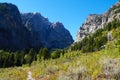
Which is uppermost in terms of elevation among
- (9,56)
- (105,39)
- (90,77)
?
(105,39)

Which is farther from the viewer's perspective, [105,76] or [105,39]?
[105,39]

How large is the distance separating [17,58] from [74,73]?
10157 cm

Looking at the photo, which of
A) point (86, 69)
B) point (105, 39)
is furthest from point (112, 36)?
point (86, 69)

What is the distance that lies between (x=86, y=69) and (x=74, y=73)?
1.10m

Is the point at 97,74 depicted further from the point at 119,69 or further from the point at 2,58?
the point at 2,58

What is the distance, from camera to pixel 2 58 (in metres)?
123

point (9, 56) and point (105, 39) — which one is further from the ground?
point (105, 39)

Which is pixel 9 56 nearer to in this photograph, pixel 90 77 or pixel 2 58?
pixel 2 58

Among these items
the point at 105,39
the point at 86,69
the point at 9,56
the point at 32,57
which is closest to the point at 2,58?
the point at 9,56

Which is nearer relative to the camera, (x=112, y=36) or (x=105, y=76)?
(x=105, y=76)

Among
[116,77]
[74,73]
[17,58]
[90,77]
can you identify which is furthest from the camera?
[17,58]

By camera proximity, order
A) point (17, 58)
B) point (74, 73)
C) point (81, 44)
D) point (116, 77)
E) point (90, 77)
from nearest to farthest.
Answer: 1. point (116, 77)
2. point (90, 77)
3. point (74, 73)
4. point (17, 58)
5. point (81, 44)

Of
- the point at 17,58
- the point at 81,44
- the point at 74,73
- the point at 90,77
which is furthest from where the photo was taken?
the point at 81,44

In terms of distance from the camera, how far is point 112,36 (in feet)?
400
